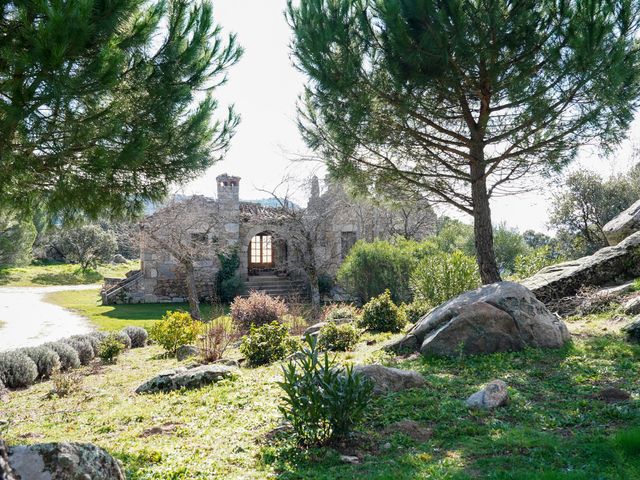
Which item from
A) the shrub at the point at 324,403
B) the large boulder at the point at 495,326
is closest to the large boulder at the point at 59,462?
the shrub at the point at 324,403

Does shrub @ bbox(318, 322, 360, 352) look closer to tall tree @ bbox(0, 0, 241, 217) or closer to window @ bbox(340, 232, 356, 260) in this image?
tall tree @ bbox(0, 0, 241, 217)

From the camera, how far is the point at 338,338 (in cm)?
809

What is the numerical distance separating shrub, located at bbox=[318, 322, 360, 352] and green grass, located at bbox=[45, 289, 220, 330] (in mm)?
7094

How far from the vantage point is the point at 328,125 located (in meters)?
8.17

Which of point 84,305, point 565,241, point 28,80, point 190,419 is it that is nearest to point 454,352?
point 190,419

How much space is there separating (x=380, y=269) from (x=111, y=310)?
10093 mm

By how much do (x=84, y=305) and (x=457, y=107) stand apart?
16.5 m

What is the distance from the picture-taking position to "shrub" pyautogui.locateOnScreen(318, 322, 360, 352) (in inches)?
313

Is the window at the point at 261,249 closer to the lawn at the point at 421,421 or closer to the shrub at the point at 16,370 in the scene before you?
the shrub at the point at 16,370

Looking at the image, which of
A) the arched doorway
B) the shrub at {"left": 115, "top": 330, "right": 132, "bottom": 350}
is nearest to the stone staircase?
the arched doorway

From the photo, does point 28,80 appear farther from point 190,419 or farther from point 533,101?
point 533,101

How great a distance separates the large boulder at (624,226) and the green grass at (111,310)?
11608 mm

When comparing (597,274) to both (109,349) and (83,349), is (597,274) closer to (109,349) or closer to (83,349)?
(109,349)

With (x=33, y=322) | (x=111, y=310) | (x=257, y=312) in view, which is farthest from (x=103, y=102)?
(x=111, y=310)
